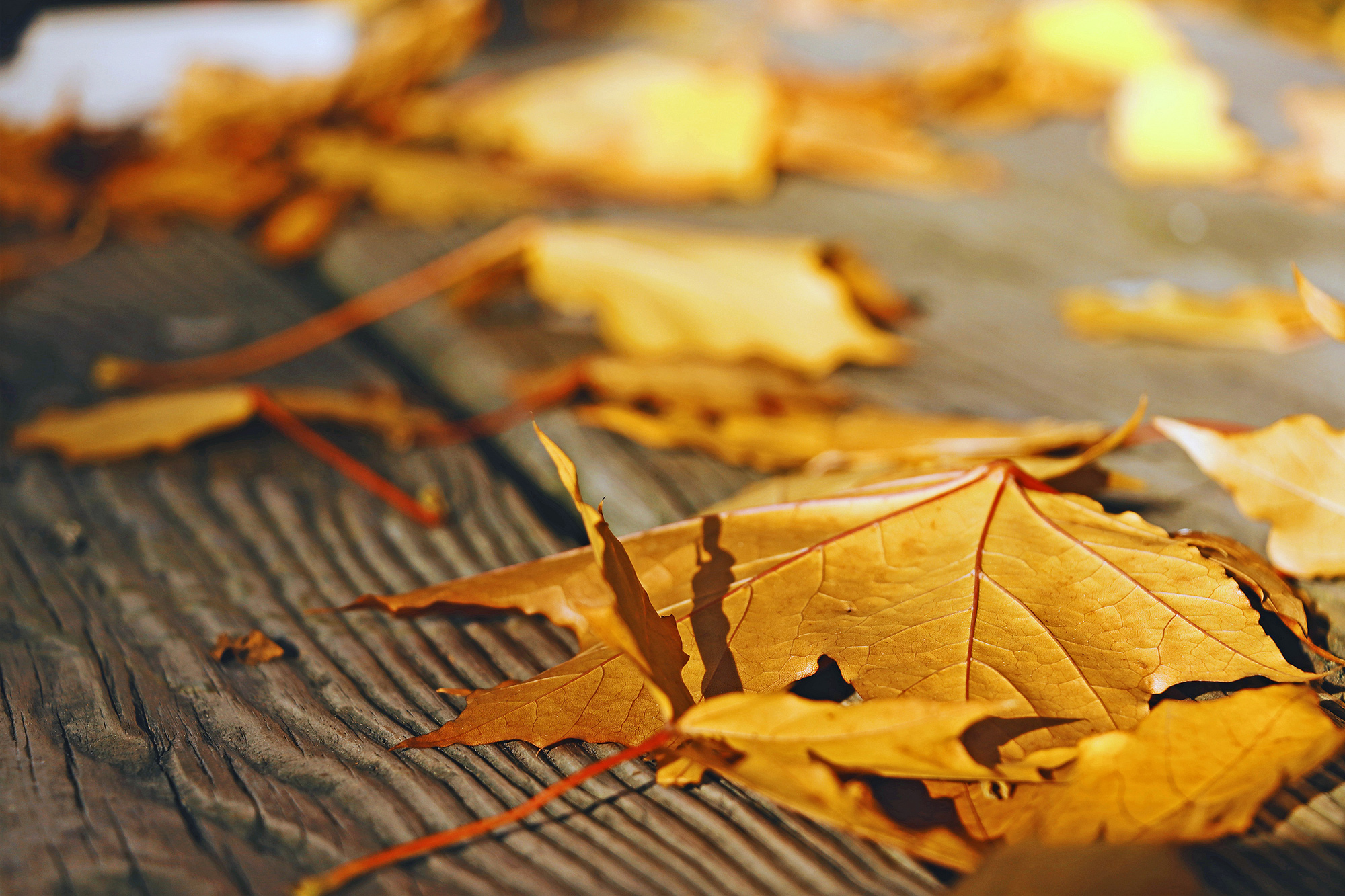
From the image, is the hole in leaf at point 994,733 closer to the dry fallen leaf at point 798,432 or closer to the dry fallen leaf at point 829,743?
the dry fallen leaf at point 829,743

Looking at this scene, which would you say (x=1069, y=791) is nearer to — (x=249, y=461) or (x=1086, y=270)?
(x=249, y=461)

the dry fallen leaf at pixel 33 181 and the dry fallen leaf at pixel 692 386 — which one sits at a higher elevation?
the dry fallen leaf at pixel 33 181

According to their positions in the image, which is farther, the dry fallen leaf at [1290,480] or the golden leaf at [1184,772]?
the dry fallen leaf at [1290,480]

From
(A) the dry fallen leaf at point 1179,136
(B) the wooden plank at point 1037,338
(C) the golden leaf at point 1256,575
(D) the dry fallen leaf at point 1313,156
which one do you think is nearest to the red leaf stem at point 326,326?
(B) the wooden plank at point 1037,338

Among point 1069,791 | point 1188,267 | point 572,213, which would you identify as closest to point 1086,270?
point 1188,267

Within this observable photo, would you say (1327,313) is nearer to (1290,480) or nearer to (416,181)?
(1290,480)

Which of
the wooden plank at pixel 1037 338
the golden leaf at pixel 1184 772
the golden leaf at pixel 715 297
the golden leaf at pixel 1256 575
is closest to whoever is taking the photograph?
the golden leaf at pixel 1184 772

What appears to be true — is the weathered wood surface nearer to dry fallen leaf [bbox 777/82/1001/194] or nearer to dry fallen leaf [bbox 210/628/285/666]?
dry fallen leaf [bbox 210/628/285/666]
